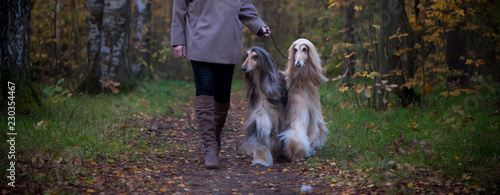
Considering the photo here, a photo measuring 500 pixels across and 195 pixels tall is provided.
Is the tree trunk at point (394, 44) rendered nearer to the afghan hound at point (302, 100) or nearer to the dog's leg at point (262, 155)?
the afghan hound at point (302, 100)

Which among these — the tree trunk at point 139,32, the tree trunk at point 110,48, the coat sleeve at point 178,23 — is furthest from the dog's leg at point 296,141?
the tree trunk at point 139,32

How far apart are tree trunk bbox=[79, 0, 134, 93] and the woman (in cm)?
549

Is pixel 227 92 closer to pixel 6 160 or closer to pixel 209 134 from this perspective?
pixel 209 134

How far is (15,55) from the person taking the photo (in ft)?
17.9

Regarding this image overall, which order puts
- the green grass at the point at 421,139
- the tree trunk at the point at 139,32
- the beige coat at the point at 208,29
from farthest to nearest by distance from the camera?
the tree trunk at the point at 139,32 < the beige coat at the point at 208,29 < the green grass at the point at 421,139

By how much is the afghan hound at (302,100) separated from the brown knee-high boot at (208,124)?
2.79ft

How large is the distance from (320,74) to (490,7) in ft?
18.2

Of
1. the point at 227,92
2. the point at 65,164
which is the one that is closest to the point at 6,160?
the point at 65,164

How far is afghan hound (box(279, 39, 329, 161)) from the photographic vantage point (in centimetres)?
477

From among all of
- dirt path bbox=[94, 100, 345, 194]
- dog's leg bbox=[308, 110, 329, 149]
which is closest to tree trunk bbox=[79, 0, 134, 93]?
dirt path bbox=[94, 100, 345, 194]

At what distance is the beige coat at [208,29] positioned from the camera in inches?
168

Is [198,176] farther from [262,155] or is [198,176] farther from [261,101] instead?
[261,101]

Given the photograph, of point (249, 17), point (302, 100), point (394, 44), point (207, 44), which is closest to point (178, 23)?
point (207, 44)

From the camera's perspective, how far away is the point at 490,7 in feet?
27.7
